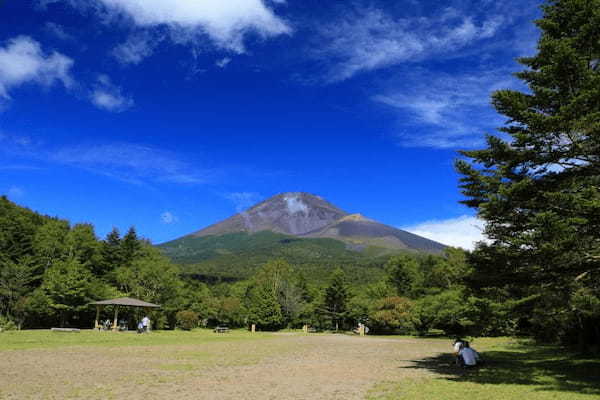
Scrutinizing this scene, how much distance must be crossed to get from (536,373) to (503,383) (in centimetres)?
256

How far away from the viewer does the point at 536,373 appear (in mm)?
11539

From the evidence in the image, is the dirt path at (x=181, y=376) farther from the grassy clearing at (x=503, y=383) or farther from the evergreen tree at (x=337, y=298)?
the evergreen tree at (x=337, y=298)

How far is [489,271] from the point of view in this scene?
11141 millimetres

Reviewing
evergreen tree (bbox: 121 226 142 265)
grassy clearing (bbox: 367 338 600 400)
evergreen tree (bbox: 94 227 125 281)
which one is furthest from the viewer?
evergreen tree (bbox: 121 226 142 265)

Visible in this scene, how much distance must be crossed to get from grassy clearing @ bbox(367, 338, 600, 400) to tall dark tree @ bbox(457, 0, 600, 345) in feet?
7.33

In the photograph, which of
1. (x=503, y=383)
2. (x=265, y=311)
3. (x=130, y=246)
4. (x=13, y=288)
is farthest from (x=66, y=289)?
(x=503, y=383)

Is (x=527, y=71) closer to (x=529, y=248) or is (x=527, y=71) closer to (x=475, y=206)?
(x=475, y=206)

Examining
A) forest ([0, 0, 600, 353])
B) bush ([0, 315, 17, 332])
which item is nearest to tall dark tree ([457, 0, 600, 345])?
forest ([0, 0, 600, 353])

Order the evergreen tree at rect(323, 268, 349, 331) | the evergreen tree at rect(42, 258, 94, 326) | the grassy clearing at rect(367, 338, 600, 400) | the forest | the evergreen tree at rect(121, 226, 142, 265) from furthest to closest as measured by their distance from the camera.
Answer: the evergreen tree at rect(323, 268, 349, 331)
the evergreen tree at rect(121, 226, 142, 265)
the evergreen tree at rect(42, 258, 94, 326)
the forest
the grassy clearing at rect(367, 338, 600, 400)

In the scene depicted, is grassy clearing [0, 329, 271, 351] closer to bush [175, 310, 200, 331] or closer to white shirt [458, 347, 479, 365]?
white shirt [458, 347, 479, 365]

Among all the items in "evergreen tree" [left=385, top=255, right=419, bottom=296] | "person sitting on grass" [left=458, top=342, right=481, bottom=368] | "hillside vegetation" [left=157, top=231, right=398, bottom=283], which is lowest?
"person sitting on grass" [left=458, top=342, right=481, bottom=368]

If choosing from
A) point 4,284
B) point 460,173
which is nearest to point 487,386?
point 460,173

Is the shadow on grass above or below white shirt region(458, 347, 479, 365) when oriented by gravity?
below

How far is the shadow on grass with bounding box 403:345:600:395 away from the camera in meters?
9.47
